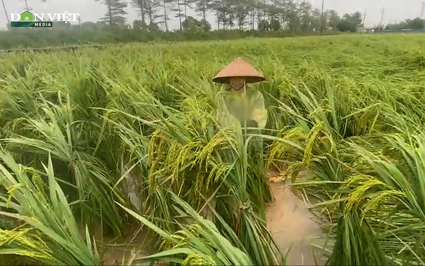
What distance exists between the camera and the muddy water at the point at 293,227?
155cm

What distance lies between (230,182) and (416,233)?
71cm

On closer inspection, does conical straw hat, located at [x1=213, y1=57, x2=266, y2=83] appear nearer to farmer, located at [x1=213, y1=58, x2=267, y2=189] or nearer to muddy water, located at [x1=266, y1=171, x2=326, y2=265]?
farmer, located at [x1=213, y1=58, x2=267, y2=189]

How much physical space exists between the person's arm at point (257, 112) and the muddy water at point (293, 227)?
1.58ft

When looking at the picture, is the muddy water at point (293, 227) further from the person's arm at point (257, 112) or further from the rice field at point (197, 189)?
the person's arm at point (257, 112)

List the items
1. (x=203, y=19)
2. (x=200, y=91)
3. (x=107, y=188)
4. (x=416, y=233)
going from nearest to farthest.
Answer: (x=416, y=233) < (x=107, y=188) < (x=200, y=91) < (x=203, y=19)

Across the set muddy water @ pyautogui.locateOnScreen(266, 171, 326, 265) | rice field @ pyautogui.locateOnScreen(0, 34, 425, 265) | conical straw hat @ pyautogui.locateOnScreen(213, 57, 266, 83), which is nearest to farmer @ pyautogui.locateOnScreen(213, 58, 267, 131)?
conical straw hat @ pyautogui.locateOnScreen(213, 57, 266, 83)

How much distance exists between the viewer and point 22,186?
1.33 meters

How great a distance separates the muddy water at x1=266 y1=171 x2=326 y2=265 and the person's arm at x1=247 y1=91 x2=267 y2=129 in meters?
0.48

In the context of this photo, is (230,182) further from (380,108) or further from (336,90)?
(336,90)

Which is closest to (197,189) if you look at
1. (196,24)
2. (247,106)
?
(247,106)

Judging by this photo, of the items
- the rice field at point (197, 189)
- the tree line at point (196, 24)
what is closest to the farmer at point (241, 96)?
the rice field at point (197, 189)

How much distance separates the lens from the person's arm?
2.50 meters

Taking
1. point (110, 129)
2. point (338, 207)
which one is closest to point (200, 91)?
point (110, 129)

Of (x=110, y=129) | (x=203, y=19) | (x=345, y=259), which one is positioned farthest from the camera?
(x=203, y=19)
